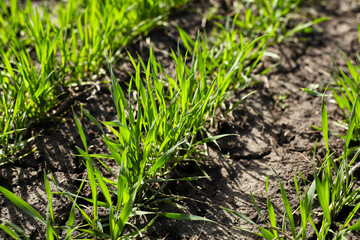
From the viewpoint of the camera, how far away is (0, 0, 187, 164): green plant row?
5.74 feet

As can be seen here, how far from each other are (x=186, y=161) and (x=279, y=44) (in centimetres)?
123

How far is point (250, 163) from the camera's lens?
1847 mm

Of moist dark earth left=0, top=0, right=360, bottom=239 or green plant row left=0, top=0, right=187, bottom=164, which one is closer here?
moist dark earth left=0, top=0, right=360, bottom=239

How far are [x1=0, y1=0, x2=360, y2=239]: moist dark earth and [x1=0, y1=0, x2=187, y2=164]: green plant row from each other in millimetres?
88

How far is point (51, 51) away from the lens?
184cm

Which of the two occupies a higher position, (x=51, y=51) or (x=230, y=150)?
(x=51, y=51)

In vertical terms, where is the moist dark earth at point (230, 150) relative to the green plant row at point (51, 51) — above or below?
below

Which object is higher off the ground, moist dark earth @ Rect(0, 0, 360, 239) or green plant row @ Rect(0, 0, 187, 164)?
green plant row @ Rect(0, 0, 187, 164)

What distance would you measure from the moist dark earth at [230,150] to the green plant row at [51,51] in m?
0.09

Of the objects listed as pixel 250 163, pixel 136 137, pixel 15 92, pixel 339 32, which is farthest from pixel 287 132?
pixel 15 92

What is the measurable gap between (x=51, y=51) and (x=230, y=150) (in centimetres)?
97

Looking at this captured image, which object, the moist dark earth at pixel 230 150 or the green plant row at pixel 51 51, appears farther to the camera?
the green plant row at pixel 51 51

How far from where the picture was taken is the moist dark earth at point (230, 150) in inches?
61.9

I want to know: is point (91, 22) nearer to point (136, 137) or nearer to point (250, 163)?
point (136, 137)
